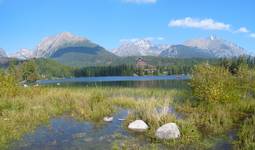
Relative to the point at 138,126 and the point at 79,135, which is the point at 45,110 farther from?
the point at 138,126

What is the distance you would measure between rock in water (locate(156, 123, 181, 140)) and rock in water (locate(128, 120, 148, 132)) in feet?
6.51

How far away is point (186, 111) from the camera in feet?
78.9

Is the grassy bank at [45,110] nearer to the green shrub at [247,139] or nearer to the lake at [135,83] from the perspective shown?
the green shrub at [247,139]

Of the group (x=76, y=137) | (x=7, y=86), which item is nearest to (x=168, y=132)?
(x=76, y=137)

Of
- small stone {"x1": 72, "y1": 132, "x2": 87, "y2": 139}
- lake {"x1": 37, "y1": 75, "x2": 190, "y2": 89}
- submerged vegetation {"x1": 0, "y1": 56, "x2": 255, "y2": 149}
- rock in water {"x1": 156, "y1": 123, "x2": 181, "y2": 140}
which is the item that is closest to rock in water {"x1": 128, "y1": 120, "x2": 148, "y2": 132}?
submerged vegetation {"x1": 0, "y1": 56, "x2": 255, "y2": 149}

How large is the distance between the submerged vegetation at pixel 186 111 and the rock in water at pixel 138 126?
1.13 ft

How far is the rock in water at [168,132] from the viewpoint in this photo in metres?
15.7

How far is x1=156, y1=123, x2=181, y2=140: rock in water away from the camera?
1570 cm

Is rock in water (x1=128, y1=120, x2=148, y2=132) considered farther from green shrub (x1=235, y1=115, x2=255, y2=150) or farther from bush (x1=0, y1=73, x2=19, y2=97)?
bush (x1=0, y1=73, x2=19, y2=97)

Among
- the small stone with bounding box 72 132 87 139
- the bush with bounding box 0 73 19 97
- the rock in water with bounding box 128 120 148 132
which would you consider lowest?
the small stone with bounding box 72 132 87 139

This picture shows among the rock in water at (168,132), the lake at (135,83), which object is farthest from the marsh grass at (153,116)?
the lake at (135,83)

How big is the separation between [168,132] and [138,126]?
2935 mm

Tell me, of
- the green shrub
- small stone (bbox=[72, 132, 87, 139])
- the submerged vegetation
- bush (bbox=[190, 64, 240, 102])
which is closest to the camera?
the green shrub

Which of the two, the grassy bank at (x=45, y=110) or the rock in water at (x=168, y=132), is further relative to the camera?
the grassy bank at (x=45, y=110)
